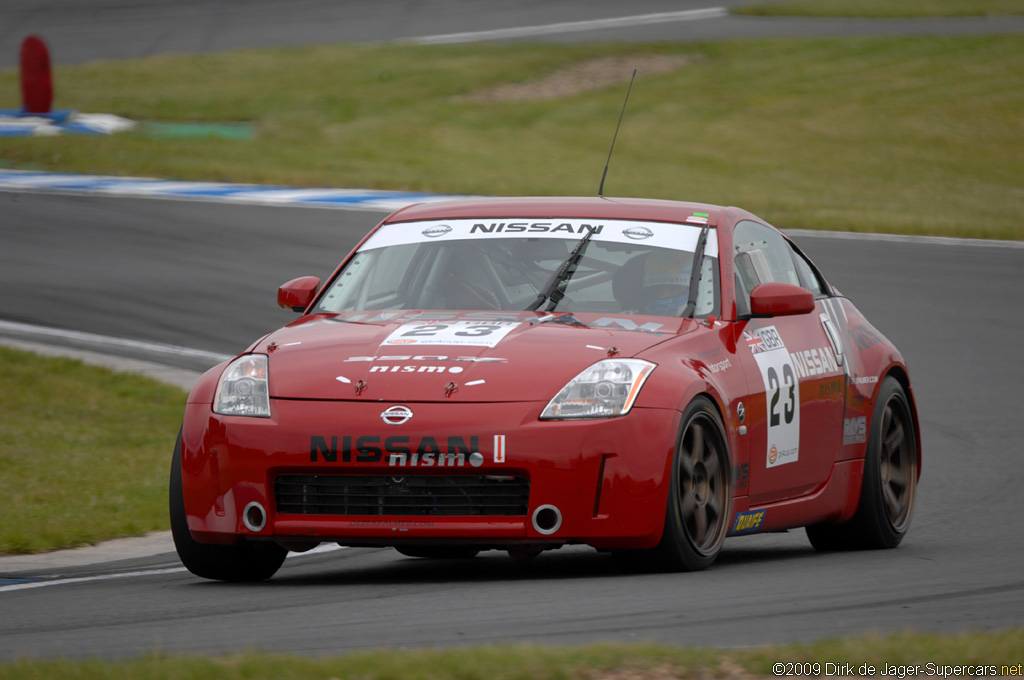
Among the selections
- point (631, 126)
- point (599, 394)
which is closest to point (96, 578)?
point (599, 394)

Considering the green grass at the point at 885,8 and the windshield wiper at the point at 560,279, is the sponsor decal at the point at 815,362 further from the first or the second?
the green grass at the point at 885,8

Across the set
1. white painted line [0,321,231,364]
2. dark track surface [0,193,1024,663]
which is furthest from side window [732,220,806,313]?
white painted line [0,321,231,364]

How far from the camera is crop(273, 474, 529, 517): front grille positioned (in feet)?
18.8

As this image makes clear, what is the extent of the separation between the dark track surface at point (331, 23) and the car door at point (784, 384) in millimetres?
30575

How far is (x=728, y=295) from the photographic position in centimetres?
681

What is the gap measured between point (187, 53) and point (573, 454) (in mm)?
33042

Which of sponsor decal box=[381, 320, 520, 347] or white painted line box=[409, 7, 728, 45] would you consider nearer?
sponsor decal box=[381, 320, 520, 347]

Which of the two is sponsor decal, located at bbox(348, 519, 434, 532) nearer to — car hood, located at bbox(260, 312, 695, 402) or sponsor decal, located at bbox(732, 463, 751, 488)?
car hood, located at bbox(260, 312, 695, 402)

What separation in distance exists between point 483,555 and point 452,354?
1818 millimetres

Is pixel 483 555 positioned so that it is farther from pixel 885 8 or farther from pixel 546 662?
pixel 885 8

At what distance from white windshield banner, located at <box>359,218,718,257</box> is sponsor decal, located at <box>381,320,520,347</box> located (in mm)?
723

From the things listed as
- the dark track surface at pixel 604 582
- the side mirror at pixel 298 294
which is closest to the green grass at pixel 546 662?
the dark track surface at pixel 604 582

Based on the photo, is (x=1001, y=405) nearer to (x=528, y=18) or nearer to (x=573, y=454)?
(x=573, y=454)

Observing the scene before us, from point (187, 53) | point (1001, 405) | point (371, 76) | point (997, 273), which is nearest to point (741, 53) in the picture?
point (371, 76)
